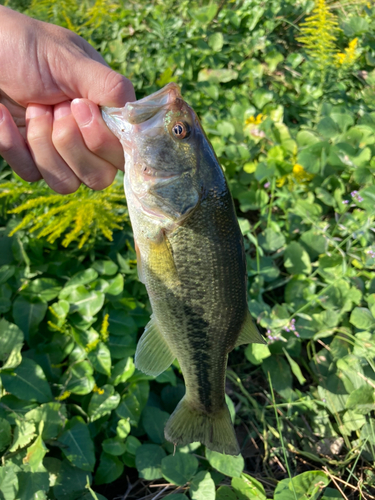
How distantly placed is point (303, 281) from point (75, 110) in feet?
7.50

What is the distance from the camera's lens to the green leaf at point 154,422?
99.1 inches

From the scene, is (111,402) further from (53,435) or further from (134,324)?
(134,324)

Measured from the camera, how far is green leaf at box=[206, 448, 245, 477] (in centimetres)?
226

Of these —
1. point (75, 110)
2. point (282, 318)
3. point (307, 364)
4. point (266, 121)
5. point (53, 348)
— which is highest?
point (75, 110)

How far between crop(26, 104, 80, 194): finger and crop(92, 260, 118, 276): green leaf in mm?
832

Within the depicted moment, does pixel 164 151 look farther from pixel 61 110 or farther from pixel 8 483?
pixel 8 483

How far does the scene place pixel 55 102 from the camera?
6.67 ft

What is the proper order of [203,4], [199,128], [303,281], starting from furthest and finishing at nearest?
[203,4] < [303,281] < [199,128]

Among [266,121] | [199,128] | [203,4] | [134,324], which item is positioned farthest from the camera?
[203,4]

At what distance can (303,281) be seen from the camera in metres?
3.12

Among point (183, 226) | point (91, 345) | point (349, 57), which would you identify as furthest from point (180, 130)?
point (349, 57)

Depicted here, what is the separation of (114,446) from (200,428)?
0.79 metres

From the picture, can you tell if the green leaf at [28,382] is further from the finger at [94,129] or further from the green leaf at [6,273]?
the finger at [94,129]

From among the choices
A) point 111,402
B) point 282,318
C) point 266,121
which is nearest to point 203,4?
point 266,121
